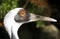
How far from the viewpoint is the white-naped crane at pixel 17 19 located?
1.94 m

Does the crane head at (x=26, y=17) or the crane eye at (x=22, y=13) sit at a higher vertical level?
the crane eye at (x=22, y=13)

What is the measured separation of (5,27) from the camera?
1.94m

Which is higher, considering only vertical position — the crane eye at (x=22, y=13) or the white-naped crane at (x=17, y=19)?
the crane eye at (x=22, y=13)

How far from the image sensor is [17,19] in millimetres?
1950

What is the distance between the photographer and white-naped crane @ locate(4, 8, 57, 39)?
1938 mm

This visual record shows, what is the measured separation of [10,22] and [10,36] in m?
0.12

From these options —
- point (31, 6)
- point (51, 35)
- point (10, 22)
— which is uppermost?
point (31, 6)

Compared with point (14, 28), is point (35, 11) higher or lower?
higher

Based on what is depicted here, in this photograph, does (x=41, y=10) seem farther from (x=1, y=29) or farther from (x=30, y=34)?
(x=1, y=29)

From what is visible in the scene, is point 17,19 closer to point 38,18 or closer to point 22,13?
point 22,13

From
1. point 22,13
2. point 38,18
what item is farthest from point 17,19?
point 38,18

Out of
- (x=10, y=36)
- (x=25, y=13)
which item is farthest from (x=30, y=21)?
(x=10, y=36)

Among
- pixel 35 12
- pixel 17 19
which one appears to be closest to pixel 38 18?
pixel 35 12

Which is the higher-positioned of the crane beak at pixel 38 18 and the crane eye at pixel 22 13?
the crane eye at pixel 22 13
